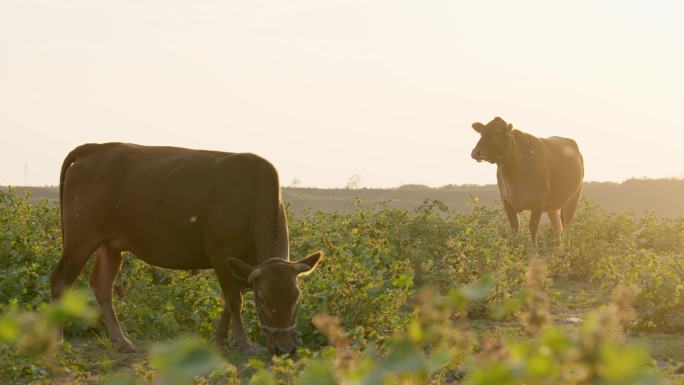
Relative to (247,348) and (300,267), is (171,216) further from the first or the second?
(300,267)

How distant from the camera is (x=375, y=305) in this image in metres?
8.84

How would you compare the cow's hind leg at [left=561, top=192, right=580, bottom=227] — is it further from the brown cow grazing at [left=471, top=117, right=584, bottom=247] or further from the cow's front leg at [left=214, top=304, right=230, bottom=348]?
the cow's front leg at [left=214, top=304, right=230, bottom=348]

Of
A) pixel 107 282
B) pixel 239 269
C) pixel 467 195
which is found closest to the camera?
pixel 239 269

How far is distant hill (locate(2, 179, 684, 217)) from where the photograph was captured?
43156 mm

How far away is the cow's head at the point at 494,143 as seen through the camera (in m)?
16.3

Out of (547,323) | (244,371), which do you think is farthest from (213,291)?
(547,323)

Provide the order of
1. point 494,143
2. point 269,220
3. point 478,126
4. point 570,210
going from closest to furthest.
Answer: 1. point 269,220
2. point 494,143
3. point 478,126
4. point 570,210

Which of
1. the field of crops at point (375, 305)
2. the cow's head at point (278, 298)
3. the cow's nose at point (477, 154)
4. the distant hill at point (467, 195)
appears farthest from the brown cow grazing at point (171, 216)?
the distant hill at point (467, 195)

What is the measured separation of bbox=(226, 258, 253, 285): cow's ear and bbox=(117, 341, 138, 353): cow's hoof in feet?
4.91

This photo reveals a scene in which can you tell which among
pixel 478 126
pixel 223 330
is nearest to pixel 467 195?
pixel 478 126

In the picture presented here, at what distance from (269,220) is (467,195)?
3573cm

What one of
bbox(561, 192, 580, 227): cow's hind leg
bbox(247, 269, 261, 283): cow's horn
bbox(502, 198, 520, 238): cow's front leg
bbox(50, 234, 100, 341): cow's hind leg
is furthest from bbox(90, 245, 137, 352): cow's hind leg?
bbox(561, 192, 580, 227): cow's hind leg

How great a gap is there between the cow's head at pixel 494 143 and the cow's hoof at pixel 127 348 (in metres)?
8.69

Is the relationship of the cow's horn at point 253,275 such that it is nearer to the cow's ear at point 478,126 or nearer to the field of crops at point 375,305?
the field of crops at point 375,305
